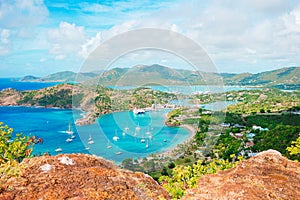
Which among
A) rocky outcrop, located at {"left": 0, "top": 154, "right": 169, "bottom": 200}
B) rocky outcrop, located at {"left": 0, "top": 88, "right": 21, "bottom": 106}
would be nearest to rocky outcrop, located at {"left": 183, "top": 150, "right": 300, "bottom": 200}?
rocky outcrop, located at {"left": 0, "top": 154, "right": 169, "bottom": 200}

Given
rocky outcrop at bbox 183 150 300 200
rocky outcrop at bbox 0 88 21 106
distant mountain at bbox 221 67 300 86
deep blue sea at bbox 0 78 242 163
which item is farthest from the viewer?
distant mountain at bbox 221 67 300 86

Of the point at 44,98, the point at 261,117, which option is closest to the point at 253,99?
the point at 261,117

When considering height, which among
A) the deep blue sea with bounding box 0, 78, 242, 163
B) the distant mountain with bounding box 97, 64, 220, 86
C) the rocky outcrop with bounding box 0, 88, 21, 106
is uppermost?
the distant mountain with bounding box 97, 64, 220, 86

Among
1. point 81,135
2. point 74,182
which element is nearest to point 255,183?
point 74,182

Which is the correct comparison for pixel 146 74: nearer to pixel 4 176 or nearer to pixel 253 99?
pixel 4 176

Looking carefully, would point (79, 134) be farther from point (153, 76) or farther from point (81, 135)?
point (153, 76)

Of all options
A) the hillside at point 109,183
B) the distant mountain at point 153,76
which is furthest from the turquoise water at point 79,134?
the hillside at point 109,183

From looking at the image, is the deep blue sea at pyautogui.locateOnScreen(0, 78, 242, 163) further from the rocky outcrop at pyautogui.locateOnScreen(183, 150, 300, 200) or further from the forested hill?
the rocky outcrop at pyautogui.locateOnScreen(183, 150, 300, 200)
